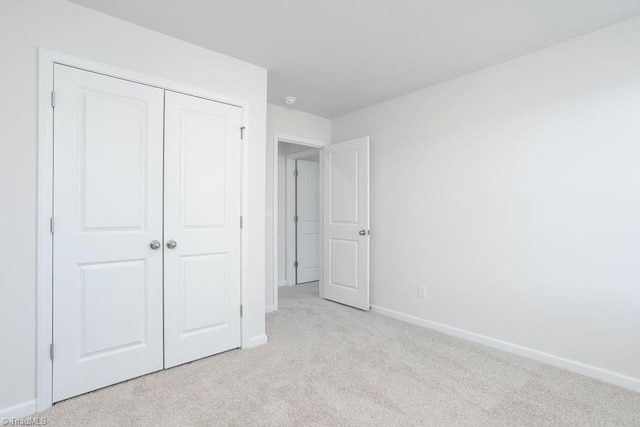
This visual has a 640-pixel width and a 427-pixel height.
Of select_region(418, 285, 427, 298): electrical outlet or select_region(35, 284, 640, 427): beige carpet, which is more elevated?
select_region(418, 285, 427, 298): electrical outlet

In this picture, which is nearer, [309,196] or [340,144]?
[340,144]

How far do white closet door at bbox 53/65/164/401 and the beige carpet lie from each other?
0.77 ft

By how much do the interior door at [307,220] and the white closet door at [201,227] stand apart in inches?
102

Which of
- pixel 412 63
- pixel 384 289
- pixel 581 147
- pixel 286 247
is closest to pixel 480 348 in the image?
pixel 384 289

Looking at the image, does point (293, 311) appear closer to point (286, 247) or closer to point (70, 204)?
point (286, 247)

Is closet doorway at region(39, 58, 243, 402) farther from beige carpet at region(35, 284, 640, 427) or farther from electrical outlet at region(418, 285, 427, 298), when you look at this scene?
electrical outlet at region(418, 285, 427, 298)

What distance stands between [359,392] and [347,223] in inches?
85.4

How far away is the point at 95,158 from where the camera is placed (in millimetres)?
1995

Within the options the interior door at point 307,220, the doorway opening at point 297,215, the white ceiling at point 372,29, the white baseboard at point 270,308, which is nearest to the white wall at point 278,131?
the white baseboard at point 270,308

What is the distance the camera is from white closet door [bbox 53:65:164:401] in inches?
74.5

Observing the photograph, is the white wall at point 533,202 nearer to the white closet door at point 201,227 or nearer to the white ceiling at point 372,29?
the white ceiling at point 372,29

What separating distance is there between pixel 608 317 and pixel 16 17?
416cm

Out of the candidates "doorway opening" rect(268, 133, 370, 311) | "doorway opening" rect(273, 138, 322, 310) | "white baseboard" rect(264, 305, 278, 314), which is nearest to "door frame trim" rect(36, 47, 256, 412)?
"white baseboard" rect(264, 305, 278, 314)

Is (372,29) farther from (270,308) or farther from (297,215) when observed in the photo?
(297,215)
